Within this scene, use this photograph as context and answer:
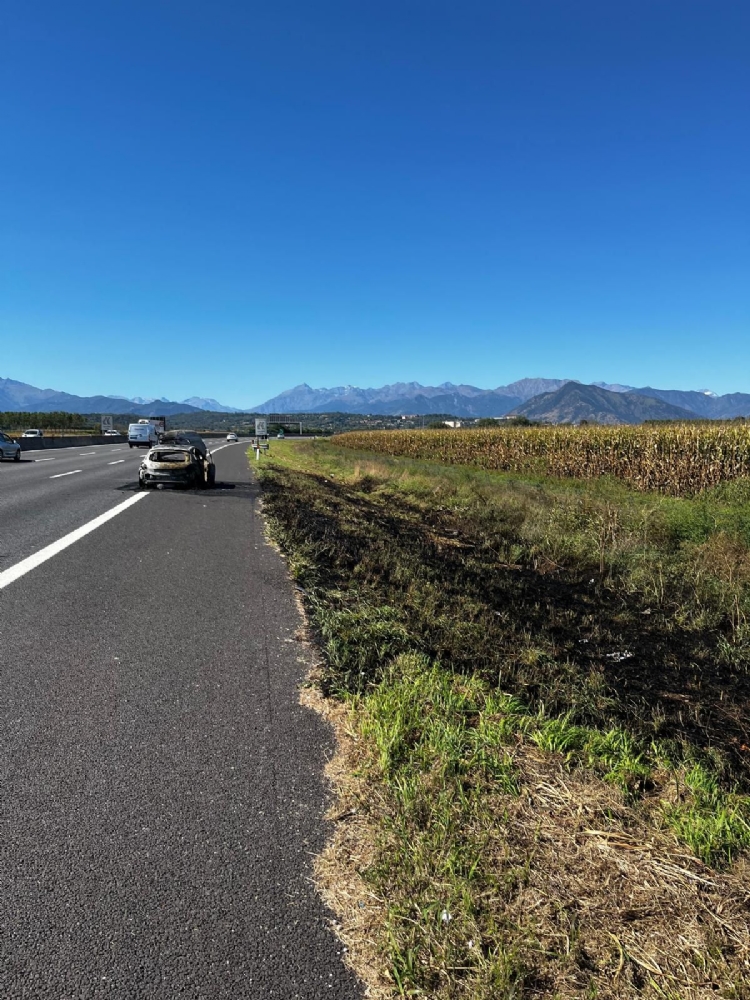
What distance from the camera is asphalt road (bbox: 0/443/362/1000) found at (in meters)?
1.92

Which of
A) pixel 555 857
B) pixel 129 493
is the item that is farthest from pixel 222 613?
pixel 129 493

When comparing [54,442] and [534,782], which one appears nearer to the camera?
[534,782]

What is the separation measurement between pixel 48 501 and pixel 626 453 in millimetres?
21305

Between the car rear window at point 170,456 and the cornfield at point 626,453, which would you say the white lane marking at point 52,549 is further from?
the cornfield at point 626,453

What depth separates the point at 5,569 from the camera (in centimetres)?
693

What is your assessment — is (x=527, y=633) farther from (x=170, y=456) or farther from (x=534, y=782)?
(x=170, y=456)

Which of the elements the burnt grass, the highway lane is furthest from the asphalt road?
the highway lane

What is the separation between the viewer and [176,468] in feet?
54.3

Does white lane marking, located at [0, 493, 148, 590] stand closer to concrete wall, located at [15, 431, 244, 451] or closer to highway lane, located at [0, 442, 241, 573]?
highway lane, located at [0, 442, 241, 573]

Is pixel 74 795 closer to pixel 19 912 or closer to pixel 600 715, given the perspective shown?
pixel 19 912

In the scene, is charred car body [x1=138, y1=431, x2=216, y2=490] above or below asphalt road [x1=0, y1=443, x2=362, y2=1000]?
above

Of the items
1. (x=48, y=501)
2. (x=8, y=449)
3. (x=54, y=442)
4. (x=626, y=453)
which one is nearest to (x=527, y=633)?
(x=48, y=501)

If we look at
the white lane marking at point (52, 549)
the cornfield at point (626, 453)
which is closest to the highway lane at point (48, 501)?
the white lane marking at point (52, 549)

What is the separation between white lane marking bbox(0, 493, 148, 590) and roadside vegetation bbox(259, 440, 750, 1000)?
3268 mm
